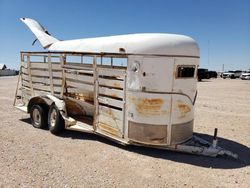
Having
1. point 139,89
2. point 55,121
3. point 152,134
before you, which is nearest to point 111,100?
point 139,89

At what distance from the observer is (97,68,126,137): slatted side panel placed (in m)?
5.75

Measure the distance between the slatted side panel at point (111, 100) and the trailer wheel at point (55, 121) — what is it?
1221mm

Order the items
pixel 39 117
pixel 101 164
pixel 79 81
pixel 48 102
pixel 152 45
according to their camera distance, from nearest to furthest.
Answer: pixel 101 164 → pixel 152 45 → pixel 79 81 → pixel 48 102 → pixel 39 117

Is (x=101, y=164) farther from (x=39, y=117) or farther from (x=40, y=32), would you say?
(x=40, y=32)

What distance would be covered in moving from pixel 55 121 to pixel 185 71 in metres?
3.63

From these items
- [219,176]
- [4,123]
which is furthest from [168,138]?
[4,123]

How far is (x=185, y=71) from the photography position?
5.59m

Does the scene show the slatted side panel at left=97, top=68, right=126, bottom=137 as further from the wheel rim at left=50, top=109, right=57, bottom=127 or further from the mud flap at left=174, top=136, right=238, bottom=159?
→ the wheel rim at left=50, top=109, right=57, bottom=127

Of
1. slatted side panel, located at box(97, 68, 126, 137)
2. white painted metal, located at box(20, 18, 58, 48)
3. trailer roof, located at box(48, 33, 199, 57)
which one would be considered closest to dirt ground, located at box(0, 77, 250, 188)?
slatted side panel, located at box(97, 68, 126, 137)

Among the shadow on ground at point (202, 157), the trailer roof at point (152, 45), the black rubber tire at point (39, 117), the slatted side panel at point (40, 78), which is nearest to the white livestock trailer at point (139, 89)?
the trailer roof at point (152, 45)

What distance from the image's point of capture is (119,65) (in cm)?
612

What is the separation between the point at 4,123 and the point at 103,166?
463 centimetres

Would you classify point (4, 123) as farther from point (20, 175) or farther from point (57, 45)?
point (20, 175)

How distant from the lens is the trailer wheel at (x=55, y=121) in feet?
22.8
